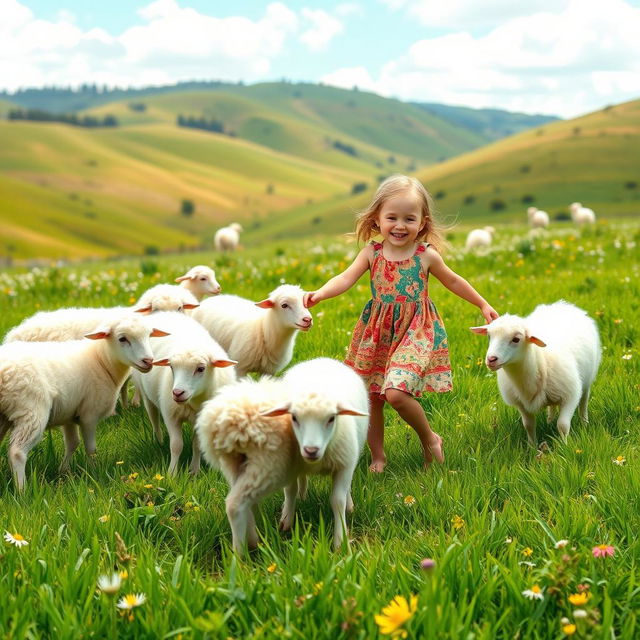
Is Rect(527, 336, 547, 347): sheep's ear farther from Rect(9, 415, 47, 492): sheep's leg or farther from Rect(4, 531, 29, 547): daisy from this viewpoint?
Rect(9, 415, 47, 492): sheep's leg

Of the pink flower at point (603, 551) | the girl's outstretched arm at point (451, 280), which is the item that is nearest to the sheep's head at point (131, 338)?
the girl's outstretched arm at point (451, 280)

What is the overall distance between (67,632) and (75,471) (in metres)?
2.87

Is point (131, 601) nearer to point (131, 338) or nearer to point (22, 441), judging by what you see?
point (22, 441)

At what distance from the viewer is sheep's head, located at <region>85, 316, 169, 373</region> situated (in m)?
5.68

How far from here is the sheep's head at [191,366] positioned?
5.26 m

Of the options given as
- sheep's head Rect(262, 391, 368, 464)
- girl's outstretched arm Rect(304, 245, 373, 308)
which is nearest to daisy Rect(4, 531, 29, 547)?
sheep's head Rect(262, 391, 368, 464)

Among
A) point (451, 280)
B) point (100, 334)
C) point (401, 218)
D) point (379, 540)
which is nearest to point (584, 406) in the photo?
point (451, 280)

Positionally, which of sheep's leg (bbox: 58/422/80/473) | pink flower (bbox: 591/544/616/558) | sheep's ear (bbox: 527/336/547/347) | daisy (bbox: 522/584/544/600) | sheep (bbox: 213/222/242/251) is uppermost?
sheep's ear (bbox: 527/336/547/347)

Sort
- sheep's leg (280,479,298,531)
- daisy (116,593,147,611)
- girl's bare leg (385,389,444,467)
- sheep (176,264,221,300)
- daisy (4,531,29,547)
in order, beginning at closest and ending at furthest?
daisy (116,593,147,611) < daisy (4,531,29,547) < sheep's leg (280,479,298,531) < girl's bare leg (385,389,444,467) < sheep (176,264,221,300)

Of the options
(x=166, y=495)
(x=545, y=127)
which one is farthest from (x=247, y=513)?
(x=545, y=127)

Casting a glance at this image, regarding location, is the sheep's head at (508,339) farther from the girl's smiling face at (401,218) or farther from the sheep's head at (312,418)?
the sheep's head at (312,418)

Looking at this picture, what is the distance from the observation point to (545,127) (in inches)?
5261

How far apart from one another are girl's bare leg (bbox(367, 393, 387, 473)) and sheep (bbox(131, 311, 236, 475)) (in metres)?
1.17

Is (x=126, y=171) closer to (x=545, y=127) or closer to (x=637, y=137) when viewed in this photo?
(x=545, y=127)
